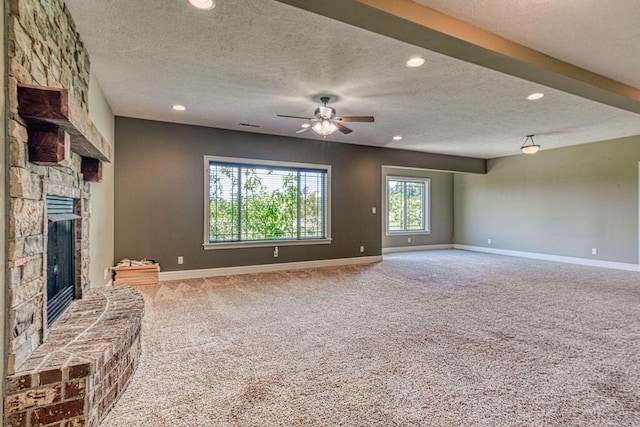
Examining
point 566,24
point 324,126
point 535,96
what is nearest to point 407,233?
point 535,96

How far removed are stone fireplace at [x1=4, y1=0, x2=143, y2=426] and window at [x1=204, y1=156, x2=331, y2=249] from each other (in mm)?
3338

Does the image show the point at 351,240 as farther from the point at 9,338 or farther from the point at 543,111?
the point at 9,338

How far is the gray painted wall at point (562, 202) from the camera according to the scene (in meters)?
6.67

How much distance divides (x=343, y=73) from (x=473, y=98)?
193 centimetres

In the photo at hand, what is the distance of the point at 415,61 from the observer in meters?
3.19

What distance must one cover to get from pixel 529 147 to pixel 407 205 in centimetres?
396

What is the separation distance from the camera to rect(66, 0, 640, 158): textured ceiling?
2551 millimetres

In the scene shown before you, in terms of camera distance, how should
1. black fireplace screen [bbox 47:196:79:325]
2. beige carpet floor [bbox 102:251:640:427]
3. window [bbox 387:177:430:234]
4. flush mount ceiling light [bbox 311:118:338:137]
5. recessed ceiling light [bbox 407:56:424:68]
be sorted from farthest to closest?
window [bbox 387:177:430:234]
flush mount ceiling light [bbox 311:118:338:137]
recessed ceiling light [bbox 407:56:424:68]
black fireplace screen [bbox 47:196:79:325]
beige carpet floor [bbox 102:251:640:427]

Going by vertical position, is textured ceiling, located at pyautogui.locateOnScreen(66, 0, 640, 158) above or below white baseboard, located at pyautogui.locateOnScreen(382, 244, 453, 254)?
above

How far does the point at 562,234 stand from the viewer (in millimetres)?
7637

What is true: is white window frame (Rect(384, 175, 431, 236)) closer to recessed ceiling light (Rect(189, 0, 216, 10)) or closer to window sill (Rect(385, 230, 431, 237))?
window sill (Rect(385, 230, 431, 237))

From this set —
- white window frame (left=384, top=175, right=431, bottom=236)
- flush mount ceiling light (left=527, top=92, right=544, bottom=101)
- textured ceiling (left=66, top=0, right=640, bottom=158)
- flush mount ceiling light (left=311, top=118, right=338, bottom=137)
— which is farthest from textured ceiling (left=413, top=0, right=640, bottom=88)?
white window frame (left=384, top=175, right=431, bottom=236)

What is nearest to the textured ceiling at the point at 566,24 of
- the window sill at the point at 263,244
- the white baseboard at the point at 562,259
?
the window sill at the point at 263,244

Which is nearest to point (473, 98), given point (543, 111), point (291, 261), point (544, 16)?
point (543, 111)
